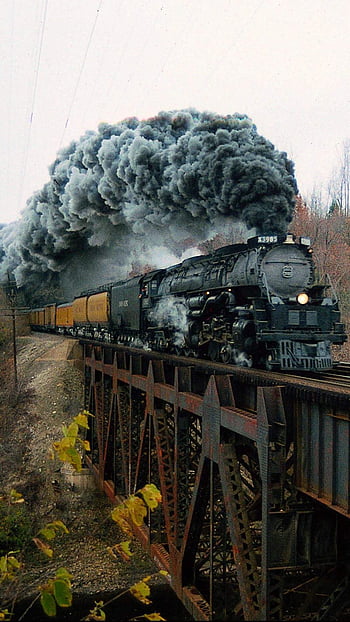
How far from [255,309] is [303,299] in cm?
113

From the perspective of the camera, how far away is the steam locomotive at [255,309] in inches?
442

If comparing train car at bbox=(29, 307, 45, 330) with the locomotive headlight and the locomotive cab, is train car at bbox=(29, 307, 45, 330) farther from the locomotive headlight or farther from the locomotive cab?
the locomotive headlight

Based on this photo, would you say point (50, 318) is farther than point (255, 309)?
Yes

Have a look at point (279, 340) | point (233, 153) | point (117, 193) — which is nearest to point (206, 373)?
point (279, 340)

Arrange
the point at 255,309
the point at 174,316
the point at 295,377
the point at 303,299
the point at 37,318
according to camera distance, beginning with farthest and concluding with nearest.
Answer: the point at 37,318
the point at 174,316
the point at 303,299
the point at 255,309
the point at 295,377

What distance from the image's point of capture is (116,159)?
27438 millimetres

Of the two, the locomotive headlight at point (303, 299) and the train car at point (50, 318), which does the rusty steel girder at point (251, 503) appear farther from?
the train car at point (50, 318)

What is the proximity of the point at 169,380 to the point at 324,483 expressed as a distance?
8061 millimetres

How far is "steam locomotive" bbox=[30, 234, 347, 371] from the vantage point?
36.8ft

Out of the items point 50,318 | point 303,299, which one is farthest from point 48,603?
point 50,318

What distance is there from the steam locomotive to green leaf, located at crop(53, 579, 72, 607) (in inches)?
310

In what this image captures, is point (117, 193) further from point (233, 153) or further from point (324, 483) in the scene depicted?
point (324, 483)

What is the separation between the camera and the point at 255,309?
11406mm

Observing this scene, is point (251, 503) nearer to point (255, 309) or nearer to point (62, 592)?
point (255, 309)
